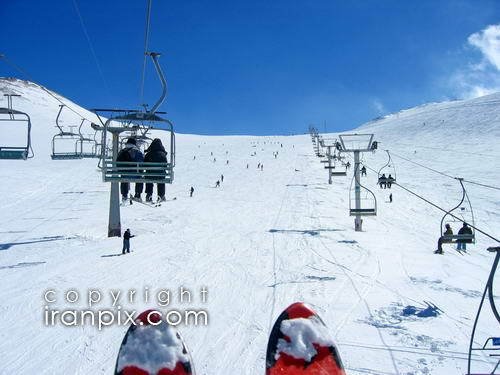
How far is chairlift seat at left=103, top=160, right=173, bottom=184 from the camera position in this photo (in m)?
11.7

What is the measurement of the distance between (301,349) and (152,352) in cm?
130

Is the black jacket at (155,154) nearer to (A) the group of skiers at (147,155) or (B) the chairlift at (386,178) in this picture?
(A) the group of skiers at (147,155)

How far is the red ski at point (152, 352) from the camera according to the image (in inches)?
140

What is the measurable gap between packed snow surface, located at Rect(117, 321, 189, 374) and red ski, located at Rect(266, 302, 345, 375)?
84 centimetres

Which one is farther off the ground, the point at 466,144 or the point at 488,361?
the point at 466,144

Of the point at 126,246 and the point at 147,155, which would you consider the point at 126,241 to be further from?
the point at 147,155

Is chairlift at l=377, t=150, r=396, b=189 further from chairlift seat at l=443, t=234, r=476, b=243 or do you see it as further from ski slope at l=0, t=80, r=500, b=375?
chairlift seat at l=443, t=234, r=476, b=243

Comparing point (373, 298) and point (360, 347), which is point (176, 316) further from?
→ point (373, 298)

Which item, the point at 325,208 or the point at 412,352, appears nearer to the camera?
the point at 412,352

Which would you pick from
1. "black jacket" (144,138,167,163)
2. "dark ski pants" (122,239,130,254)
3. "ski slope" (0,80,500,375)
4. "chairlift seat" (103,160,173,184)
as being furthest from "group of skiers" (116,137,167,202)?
"ski slope" (0,80,500,375)

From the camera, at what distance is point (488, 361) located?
6703mm

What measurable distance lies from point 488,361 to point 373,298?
3228 mm

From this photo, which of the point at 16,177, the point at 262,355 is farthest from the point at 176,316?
the point at 16,177

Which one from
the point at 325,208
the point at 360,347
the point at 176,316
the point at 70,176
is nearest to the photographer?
the point at 360,347
